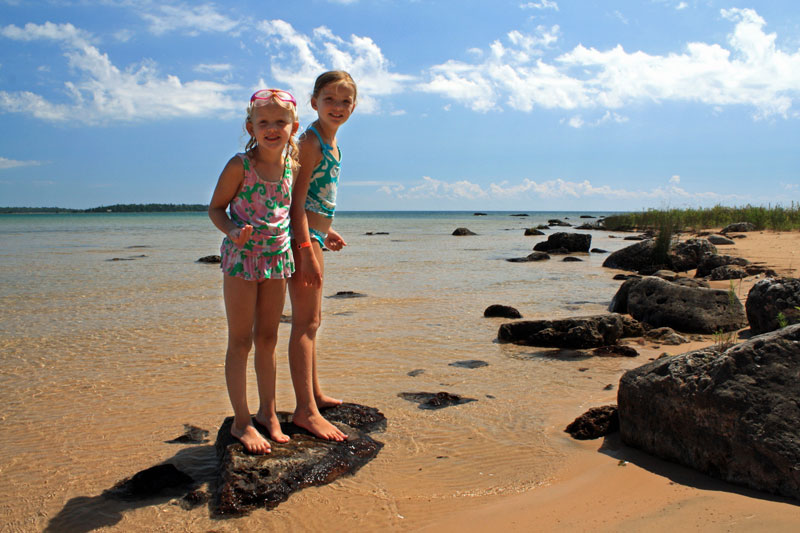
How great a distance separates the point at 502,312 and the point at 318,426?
5140mm

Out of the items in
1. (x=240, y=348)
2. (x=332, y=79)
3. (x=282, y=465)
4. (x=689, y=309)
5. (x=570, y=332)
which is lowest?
(x=282, y=465)

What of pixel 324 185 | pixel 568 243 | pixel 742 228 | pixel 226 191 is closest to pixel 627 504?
pixel 324 185

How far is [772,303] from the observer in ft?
20.8

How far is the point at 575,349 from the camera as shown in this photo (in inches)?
254

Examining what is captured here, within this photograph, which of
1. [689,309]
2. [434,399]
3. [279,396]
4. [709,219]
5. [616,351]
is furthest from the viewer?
[709,219]

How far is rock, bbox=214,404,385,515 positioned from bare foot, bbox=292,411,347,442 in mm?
32

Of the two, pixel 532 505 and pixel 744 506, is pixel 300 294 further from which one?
pixel 744 506

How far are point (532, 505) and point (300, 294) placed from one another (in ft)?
6.06

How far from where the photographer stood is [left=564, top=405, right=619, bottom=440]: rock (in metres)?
3.90

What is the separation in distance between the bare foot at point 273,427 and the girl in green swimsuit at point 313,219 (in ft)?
0.62

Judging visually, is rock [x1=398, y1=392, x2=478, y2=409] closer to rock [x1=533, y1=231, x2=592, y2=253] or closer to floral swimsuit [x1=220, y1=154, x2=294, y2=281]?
floral swimsuit [x1=220, y1=154, x2=294, y2=281]

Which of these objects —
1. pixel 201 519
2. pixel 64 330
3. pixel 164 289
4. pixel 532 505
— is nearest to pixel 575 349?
pixel 532 505

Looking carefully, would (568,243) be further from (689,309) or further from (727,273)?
(689,309)

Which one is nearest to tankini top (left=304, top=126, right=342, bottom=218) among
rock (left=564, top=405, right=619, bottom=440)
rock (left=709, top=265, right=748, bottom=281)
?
rock (left=564, top=405, right=619, bottom=440)
